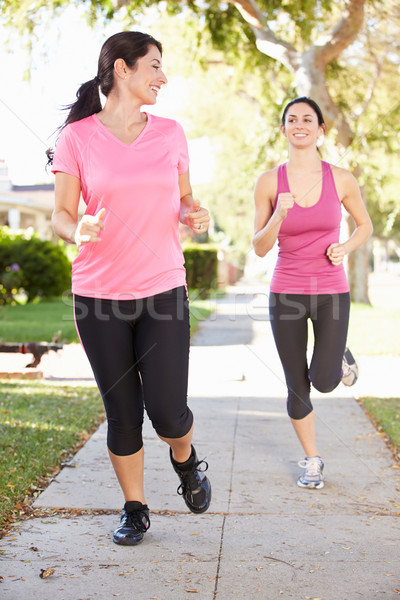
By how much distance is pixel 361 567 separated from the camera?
9.63 ft

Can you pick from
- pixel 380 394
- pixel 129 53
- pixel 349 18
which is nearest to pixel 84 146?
pixel 129 53

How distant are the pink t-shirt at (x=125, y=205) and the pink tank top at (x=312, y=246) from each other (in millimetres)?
1071

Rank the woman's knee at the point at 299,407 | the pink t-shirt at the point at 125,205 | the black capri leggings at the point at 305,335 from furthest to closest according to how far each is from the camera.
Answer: the woman's knee at the point at 299,407
the black capri leggings at the point at 305,335
the pink t-shirt at the point at 125,205

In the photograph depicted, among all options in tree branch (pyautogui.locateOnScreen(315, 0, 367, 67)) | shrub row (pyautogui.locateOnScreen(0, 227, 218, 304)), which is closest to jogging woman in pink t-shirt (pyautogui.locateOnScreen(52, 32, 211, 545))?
tree branch (pyautogui.locateOnScreen(315, 0, 367, 67))

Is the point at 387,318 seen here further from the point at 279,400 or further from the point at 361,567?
the point at 361,567

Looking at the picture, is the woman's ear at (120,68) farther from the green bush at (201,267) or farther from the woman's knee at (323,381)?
the green bush at (201,267)

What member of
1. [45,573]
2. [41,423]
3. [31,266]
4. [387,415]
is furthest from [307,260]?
[31,266]

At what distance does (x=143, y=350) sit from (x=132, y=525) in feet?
2.60

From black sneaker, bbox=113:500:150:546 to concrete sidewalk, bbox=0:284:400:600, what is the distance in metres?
0.04

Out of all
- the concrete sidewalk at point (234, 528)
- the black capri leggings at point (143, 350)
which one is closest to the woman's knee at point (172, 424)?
the black capri leggings at point (143, 350)

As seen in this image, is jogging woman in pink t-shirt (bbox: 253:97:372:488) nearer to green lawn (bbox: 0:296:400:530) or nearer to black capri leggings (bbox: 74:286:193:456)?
black capri leggings (bbox: 74:286:193:456)

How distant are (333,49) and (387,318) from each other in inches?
193

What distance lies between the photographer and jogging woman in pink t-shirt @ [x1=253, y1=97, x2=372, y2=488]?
13.0 ft

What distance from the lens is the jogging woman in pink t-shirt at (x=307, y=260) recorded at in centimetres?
395
